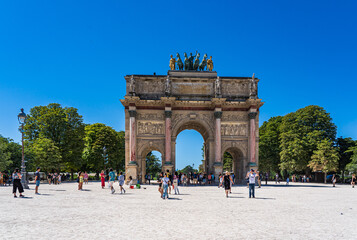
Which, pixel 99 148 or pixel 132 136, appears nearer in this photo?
pixel 132 136

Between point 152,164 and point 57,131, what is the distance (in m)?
39.1

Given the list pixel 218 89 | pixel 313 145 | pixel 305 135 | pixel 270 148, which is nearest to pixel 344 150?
pixel 305 135

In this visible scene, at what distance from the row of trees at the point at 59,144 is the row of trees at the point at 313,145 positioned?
35.2 m

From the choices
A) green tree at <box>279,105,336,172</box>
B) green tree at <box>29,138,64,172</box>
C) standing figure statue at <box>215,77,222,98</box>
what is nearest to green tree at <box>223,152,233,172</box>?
green tree at <box>279,105,336,172</box>

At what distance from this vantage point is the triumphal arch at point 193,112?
42.8 meters

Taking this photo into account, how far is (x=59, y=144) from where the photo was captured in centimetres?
5541

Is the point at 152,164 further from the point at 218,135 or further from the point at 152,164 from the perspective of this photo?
the point at 218,135

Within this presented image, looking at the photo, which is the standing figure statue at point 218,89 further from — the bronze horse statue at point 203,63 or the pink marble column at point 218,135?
the bronze horse statue at point 203,63

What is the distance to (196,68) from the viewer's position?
46.0 m

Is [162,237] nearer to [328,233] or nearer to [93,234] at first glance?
[93,234]

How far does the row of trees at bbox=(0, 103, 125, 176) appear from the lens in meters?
48.8

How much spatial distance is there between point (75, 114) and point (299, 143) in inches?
1642

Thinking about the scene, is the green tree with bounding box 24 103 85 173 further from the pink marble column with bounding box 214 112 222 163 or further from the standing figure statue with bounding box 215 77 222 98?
the standing figure statue with bounding box 215 77 222 98

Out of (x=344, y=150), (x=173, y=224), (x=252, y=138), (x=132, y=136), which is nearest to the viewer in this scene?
(x=173, y=224)
